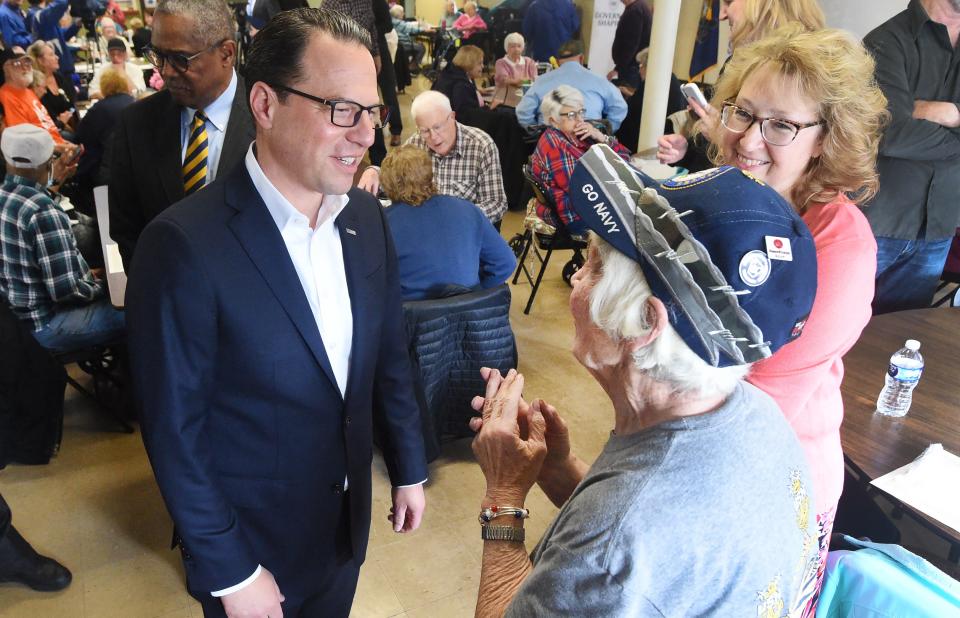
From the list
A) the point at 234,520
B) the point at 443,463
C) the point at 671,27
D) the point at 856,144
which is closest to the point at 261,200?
the point at 234,520

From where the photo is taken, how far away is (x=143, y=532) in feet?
8.85

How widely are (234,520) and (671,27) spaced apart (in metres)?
5.26

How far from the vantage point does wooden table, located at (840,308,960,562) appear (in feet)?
5.72

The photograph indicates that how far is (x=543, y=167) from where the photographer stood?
4504mm

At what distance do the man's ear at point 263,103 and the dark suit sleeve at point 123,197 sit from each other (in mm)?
1150

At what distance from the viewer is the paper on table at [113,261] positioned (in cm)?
290

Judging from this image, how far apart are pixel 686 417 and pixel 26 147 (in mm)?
3194

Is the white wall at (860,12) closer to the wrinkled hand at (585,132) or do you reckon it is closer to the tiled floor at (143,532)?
the wrinkled hand at (585,132)

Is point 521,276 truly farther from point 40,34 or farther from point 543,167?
point 40,34

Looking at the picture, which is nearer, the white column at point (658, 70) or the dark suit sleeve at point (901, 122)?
the dark suit sleeve at point (901, 122)

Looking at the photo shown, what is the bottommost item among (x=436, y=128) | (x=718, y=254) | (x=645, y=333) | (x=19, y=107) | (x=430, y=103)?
(x=19, y=107)

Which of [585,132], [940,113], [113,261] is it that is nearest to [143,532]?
[113,261]

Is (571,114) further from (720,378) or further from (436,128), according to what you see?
(720,378)

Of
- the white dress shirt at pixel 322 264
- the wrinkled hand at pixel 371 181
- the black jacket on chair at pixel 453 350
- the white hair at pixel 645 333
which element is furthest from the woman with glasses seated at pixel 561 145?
the white hair at pixel 645 333
